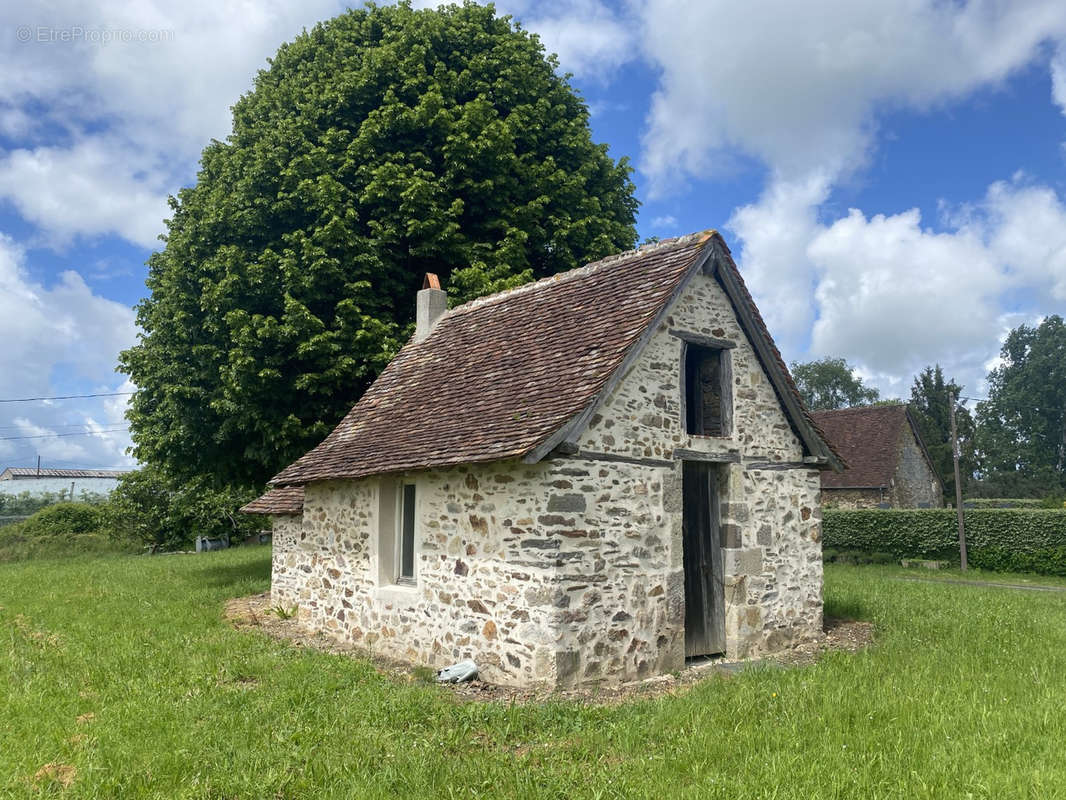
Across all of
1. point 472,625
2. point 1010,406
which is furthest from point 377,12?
point 1010,406

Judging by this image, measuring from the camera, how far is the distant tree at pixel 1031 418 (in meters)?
57.4

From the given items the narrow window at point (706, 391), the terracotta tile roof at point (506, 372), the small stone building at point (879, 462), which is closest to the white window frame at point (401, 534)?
the terracotta tile roof at point (506, 372)

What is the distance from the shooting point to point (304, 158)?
15.6m

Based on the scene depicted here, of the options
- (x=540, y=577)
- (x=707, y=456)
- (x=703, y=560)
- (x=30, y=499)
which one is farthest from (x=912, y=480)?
(x=30, y=499)

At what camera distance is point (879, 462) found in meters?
32.3

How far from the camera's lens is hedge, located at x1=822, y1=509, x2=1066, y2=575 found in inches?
905

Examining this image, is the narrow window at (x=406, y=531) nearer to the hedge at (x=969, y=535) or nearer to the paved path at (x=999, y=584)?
the paved path at (x=999, y=584)

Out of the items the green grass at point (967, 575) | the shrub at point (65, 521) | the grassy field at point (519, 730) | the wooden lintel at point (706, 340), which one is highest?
the wooden lintel at point (706, 340)

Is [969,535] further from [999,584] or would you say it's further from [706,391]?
[706,391]

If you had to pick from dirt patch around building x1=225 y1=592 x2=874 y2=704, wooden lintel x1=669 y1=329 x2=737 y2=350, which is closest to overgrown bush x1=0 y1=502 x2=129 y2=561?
dirt patch around building x1=225 y1=592 x2=874 y2=704

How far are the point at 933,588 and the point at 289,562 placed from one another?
14436 millimetres

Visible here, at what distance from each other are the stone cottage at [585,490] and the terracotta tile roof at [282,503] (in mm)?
1118

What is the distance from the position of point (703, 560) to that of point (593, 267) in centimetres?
479

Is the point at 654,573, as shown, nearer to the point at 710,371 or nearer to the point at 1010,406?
the point at 710,371
